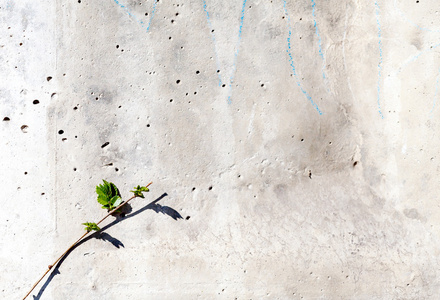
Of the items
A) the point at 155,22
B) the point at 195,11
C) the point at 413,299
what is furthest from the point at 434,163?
the point at 155,22

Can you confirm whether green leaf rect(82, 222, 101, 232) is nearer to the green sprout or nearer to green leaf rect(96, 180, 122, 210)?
green leaf rect(96, 180, 122, 210)

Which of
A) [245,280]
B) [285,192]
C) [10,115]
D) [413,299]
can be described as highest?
[10,115]

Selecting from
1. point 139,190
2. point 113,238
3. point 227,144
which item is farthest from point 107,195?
point 227,144

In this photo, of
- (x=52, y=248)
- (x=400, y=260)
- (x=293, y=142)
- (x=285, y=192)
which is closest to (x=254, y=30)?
(x=293, y=142)

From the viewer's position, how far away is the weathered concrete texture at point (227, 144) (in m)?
2.95

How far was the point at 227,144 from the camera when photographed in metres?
2.99

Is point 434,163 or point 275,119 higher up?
point 275,119

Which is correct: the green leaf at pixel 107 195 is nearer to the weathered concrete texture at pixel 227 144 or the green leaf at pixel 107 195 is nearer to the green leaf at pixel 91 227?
the weathered concrete texture at pixel 227 144

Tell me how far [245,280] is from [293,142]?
4.64 ft

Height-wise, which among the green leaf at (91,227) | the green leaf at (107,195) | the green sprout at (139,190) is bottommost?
the green leaf at (91,227)

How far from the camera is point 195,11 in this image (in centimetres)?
298

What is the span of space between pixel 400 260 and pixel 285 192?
1294 mm

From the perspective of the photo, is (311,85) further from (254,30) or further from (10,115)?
(10,115)

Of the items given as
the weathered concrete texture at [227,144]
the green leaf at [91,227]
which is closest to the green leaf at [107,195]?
the weathered concrete texture at [227,144]
